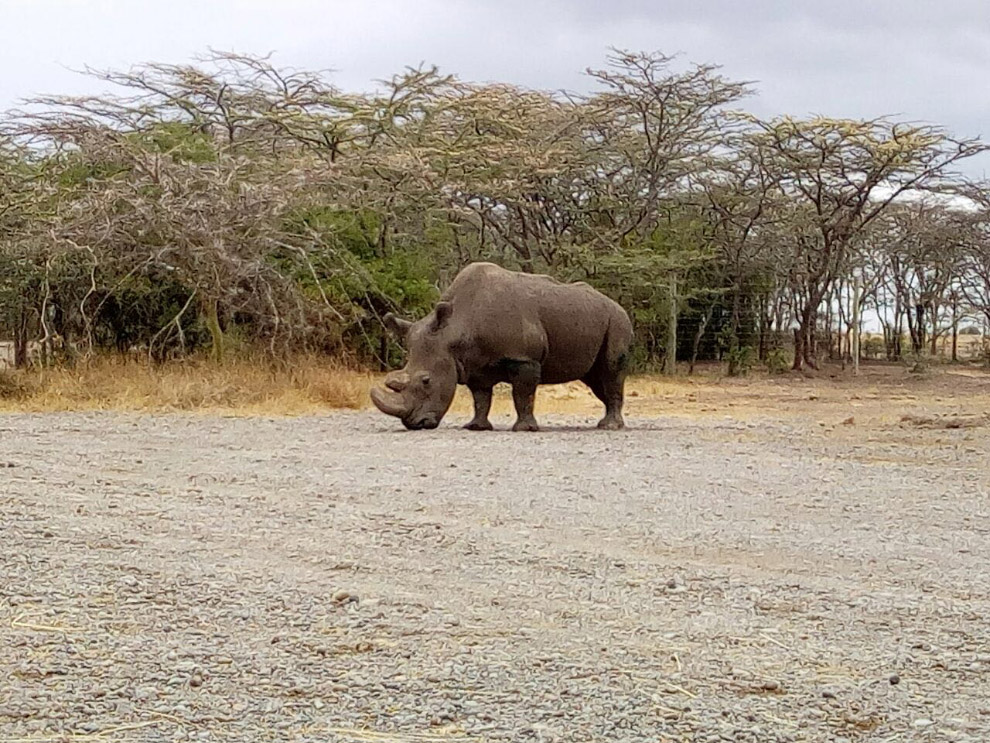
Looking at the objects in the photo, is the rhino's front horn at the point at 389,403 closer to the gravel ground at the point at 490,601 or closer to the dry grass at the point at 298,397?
the gravel ground at the point at 490,601

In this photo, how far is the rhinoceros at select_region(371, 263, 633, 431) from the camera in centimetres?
1315

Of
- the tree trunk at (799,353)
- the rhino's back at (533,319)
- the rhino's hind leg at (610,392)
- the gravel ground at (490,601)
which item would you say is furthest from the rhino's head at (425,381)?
the tree trunk at (799,353)

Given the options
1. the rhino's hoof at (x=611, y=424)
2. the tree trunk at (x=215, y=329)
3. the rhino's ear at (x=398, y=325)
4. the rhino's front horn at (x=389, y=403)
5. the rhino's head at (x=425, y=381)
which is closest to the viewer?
the rhino's front horn at (x=389, y=403)

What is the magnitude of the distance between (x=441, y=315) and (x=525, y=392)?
3.76ft

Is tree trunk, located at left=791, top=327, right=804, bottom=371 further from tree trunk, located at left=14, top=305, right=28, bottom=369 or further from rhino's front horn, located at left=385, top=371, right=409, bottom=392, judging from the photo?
rhino's front horn, located at left=385, top=371, right=409, bottom=392

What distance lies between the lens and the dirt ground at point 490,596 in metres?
3.84

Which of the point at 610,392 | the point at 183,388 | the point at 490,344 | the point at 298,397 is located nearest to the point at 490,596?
the point at 490,344

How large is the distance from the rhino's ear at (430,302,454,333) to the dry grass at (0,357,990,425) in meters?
3.21

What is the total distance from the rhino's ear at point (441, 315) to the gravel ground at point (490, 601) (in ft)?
10.3

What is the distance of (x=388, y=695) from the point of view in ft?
13.1

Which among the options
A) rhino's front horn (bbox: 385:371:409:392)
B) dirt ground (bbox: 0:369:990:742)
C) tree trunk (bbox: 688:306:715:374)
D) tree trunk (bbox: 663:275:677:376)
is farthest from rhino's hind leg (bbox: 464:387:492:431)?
tree trunk (bbox: 688:306:715:374)

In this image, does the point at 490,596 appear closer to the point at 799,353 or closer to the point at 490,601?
the point at 490,601

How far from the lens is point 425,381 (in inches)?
516

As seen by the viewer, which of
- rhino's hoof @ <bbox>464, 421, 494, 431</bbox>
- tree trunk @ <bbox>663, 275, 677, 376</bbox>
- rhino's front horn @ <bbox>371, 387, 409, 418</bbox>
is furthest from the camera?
tree trunk @ <bbox>663, 275, 677, 376</bbox>
